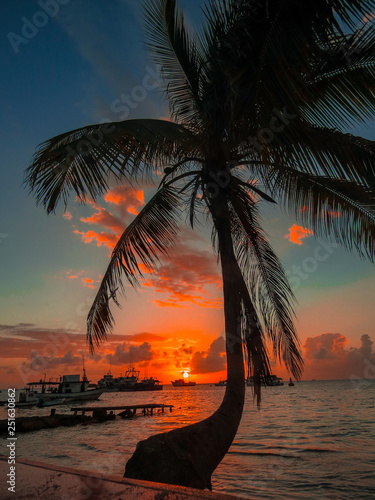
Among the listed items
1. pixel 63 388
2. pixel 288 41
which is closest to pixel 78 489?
pixel 288 41

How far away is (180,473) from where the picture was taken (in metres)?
4.71

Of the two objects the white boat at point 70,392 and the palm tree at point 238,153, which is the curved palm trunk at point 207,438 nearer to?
the palm tree at point 238,153

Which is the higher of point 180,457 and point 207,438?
point 207,438

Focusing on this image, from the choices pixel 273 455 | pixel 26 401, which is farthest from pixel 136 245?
pixel 26 401

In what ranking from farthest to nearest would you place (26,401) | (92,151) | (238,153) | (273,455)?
(26,401) < (273,455) < (238,153) < (92,151)

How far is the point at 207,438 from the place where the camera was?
5.12m

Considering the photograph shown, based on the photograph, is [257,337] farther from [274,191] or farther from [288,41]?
[288,41]

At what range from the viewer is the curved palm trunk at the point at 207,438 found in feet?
15.4

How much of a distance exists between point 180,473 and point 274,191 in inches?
201

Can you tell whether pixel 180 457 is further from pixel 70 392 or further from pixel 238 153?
pixel 70 392

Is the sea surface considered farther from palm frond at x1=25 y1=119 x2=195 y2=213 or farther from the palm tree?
palm frond at x1=25 y1=119 x2=195 y2=213

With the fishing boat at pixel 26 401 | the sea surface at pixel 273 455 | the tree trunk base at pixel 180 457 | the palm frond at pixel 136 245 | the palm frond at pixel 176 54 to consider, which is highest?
the palm frond at pixel 176 54

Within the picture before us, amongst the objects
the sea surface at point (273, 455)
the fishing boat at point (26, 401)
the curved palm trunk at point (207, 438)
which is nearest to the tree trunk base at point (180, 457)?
the curved palm trunk at point (207, 438)

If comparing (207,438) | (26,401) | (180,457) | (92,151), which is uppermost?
(92,151)
